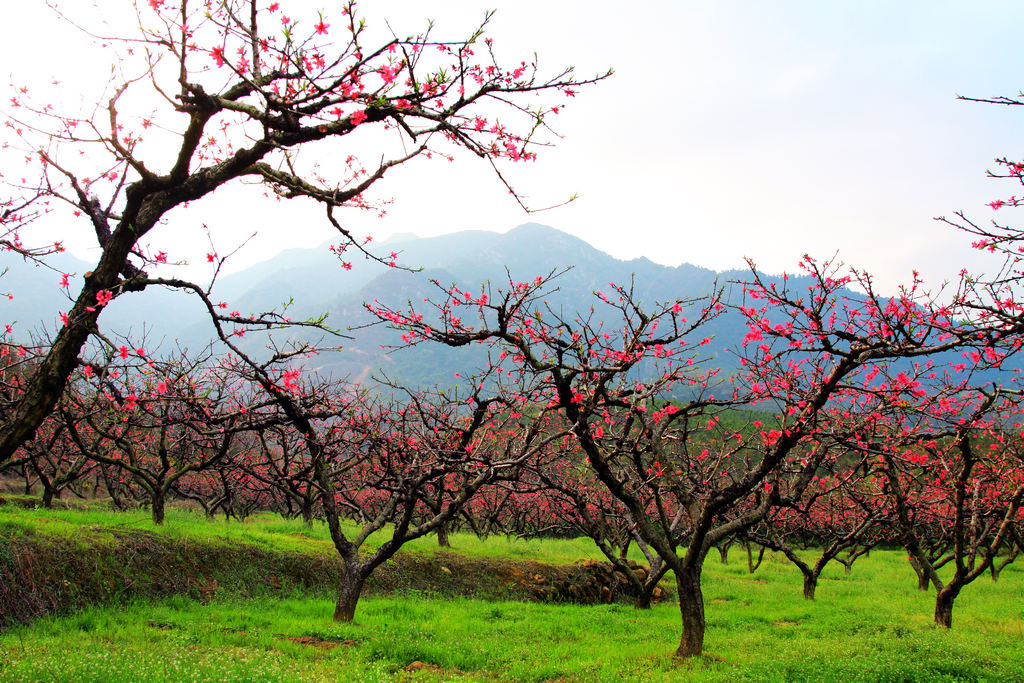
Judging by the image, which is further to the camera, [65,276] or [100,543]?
[100,543]

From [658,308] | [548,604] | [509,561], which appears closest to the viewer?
[658,308]

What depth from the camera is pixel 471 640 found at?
38.9 ft

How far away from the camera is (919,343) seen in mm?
6934

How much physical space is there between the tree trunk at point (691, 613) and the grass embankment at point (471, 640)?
0.34 m

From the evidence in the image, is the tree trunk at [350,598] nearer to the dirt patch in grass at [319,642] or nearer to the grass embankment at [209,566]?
the dirt patch in grass at [319,642]

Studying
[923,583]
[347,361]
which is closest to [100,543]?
[923,583]

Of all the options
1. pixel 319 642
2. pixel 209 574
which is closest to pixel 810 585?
pixel 319 642

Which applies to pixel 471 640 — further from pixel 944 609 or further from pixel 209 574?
pixel 944 609

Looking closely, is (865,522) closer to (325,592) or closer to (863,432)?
(863,432)

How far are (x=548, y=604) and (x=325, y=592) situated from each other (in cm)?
698

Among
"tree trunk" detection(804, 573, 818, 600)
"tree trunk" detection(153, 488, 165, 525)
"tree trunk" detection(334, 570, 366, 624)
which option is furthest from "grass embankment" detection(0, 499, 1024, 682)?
"tree trunk" detection(804, 573, 818, 600)

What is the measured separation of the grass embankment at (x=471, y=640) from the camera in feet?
26.9

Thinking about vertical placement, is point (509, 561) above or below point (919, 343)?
below

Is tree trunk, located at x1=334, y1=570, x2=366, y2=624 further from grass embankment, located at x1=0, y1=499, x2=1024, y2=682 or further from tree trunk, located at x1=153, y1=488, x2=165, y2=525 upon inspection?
tree trunk, located at x1=153, y1=488, x2=165, y2=525
